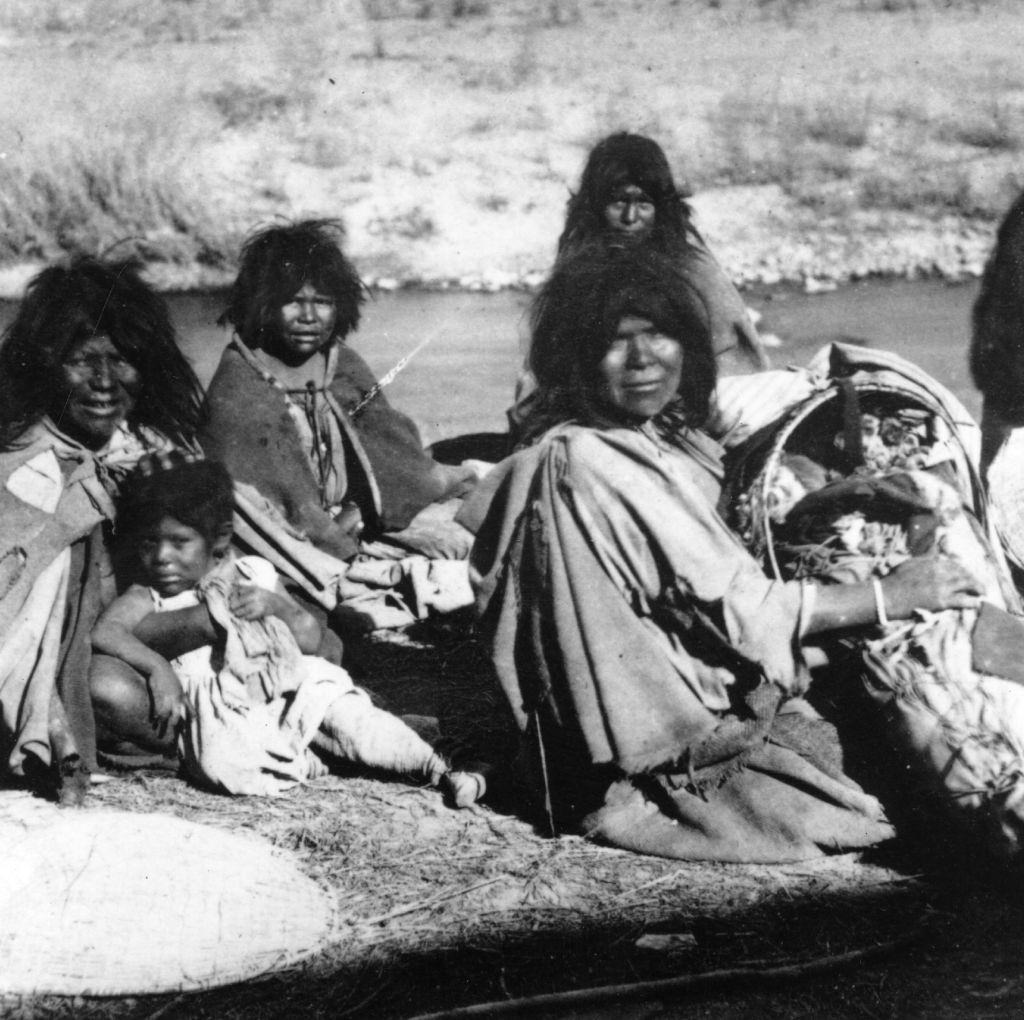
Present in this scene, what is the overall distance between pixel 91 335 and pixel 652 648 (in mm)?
1991

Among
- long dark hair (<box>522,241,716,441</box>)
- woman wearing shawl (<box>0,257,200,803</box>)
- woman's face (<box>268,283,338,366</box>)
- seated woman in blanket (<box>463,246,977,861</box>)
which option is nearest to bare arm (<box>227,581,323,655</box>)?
woman wearing shawl (<box>0,257,200,803</box>)

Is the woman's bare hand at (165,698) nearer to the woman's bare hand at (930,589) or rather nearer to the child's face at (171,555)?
the child's face at (171,555)

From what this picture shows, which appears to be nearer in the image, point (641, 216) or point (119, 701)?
point (119, 701)

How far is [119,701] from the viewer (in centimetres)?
365

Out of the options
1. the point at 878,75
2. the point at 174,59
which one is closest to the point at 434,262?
the point at 174,59

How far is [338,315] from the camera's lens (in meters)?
5.69

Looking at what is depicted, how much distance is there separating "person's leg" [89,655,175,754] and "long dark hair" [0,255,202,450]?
0.73 meters

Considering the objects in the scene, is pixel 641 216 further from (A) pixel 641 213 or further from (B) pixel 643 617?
(B) pixel 643 617

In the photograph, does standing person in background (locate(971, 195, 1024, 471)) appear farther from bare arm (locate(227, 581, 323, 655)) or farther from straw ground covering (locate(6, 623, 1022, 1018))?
bare arm (locate(227, 581, 323, 655))

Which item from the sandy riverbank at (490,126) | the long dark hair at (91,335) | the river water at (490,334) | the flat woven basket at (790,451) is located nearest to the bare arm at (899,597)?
the flat woven basket at (790,451)

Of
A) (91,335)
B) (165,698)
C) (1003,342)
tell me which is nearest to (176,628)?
(165,698)

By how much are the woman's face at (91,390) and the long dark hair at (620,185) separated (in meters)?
2.96

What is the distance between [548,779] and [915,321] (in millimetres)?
7864

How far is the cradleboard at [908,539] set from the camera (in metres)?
2.99
